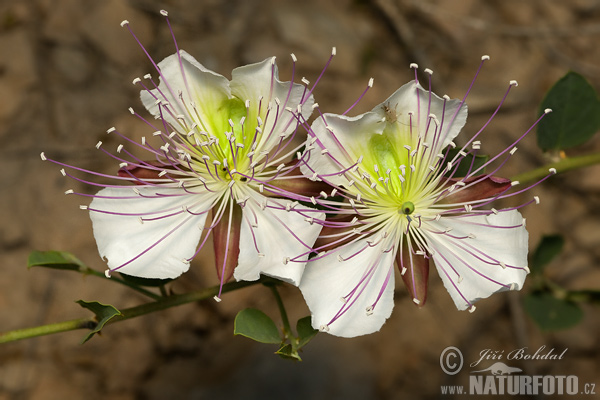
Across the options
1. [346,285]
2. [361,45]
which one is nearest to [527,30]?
[361,45]

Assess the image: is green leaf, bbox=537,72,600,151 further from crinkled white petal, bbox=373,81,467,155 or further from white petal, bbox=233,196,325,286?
white petal, bbox=233,196,325,286

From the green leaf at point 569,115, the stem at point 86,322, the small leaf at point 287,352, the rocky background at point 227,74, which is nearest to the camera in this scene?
the small leaf at point 287,352

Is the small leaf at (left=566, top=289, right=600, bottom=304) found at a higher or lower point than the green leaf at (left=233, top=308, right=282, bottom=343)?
higher

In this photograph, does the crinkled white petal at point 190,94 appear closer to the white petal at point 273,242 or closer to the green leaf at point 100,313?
the white petal at point 273,242

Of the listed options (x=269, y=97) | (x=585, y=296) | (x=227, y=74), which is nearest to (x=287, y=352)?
(x=269, y=97)

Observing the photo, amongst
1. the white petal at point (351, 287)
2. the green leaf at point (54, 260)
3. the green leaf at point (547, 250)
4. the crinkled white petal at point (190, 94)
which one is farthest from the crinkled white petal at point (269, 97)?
the green leaf at point (547, 250)

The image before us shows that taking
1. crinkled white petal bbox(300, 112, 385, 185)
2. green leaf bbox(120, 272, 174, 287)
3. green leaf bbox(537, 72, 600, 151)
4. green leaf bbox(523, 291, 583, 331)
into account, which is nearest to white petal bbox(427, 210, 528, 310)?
crinkled white petal bbox(300, 112, 385, 185)
